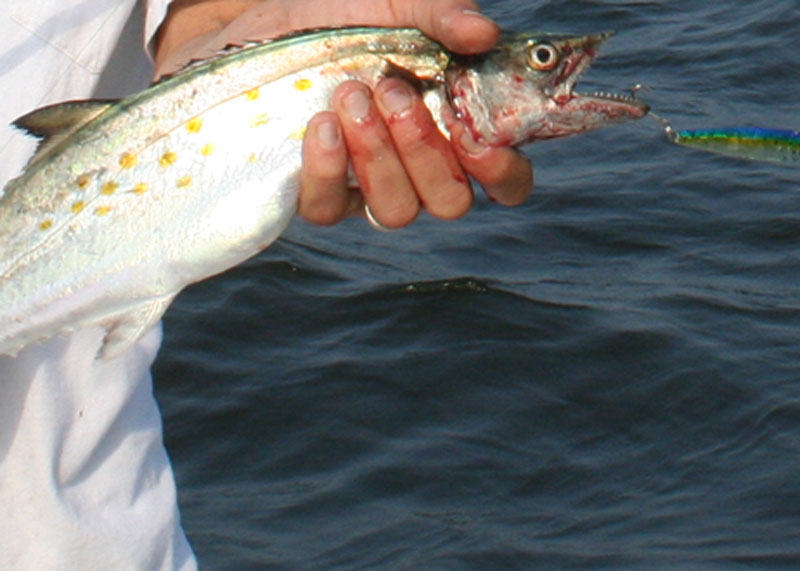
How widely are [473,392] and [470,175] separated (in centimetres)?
343

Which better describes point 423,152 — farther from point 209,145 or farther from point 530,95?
point 209,145

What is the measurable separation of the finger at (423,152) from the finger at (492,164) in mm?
25

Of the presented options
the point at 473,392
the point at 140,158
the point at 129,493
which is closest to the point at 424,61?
the point at 140,158

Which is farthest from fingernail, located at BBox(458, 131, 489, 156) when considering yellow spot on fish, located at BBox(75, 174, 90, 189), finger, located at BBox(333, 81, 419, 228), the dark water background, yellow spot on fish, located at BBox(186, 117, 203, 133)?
the dark water background

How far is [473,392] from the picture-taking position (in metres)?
6.29

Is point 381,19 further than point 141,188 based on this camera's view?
Yes

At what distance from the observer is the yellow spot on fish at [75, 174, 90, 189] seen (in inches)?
109

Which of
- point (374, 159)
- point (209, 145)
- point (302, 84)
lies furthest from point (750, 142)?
point (209, 145)

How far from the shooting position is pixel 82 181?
9.09 feet

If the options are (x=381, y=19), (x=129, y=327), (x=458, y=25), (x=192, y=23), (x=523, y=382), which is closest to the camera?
(x=458, y=25)

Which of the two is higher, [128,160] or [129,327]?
[128,160]

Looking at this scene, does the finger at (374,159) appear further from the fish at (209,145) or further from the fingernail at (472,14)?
the fingernail at (472,14)

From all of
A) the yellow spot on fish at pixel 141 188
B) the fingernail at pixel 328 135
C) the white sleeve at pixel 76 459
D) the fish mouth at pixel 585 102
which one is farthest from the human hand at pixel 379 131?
the white sleeve at pixel 76 459

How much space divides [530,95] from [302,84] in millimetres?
406
